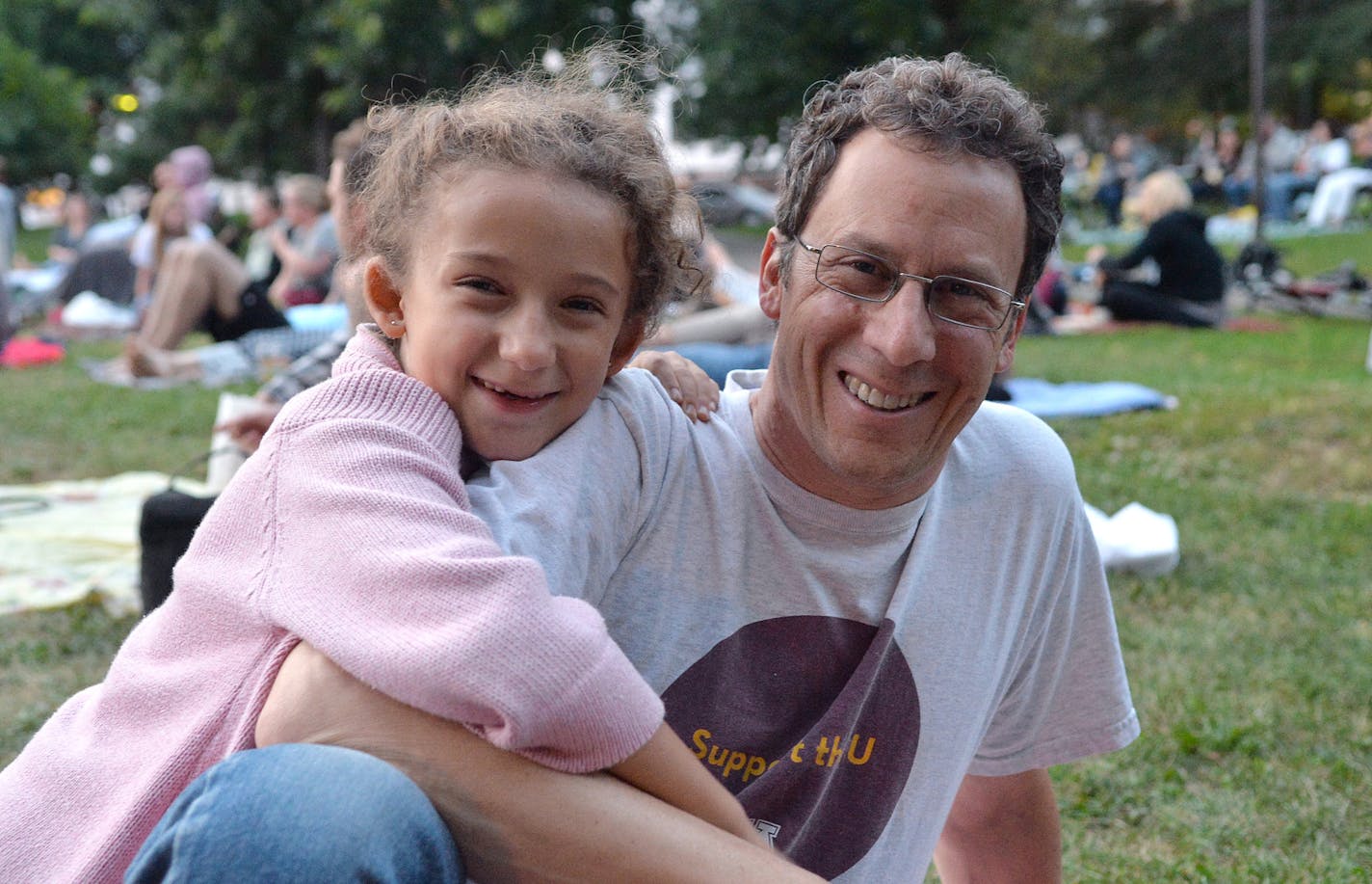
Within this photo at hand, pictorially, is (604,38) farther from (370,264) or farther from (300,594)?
(300,594)

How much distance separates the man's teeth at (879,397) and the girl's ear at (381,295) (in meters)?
0.70

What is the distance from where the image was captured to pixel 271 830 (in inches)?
48.6

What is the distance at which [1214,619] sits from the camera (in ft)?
15.5

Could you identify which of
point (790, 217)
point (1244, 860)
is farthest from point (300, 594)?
point (1244, 860)

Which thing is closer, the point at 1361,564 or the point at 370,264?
the point at 370,264

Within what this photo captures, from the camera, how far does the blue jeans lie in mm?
1230

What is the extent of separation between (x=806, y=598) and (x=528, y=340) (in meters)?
0.54

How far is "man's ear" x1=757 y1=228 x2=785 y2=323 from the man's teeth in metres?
0.23

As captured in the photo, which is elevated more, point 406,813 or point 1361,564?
point 406,813

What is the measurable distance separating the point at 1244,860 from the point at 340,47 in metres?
18.2

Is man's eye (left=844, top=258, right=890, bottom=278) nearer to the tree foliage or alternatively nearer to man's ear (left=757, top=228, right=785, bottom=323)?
man's ear (left=757, top=228, right=785, bottom=323)

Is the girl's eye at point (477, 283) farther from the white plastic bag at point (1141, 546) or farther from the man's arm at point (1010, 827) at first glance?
the white plastic bag at point (1141, 546)

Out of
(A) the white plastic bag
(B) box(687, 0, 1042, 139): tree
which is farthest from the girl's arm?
(B) box(687, 0, 1042, 139): tree

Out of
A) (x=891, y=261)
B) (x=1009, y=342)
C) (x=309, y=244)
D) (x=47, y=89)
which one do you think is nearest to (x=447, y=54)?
(x=309, y=244)
